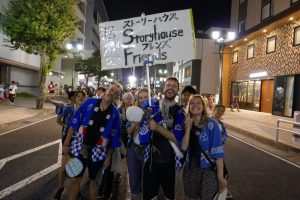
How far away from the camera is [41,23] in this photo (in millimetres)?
21422

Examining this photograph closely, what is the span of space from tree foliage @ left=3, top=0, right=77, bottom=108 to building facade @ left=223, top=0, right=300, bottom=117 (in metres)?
14.9

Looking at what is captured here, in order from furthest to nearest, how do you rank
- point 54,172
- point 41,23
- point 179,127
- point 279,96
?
point 279,96 → point 41,23 → point 54,172 → point 179,127

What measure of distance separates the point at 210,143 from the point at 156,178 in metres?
0.80

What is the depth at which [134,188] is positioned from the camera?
4.24 m

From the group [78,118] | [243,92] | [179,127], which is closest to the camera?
[179,127]

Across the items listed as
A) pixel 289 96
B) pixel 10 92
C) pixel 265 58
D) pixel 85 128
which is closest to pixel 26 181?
pixel 85 128

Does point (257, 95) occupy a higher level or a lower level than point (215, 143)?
higher

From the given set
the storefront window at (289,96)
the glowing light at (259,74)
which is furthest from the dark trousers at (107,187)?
the glowing light at (259,74)

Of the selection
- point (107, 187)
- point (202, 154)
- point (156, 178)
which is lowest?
point (107, 187)

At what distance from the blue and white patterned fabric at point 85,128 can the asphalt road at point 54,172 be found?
4.77 ft

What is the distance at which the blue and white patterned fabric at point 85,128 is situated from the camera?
14.0 feet

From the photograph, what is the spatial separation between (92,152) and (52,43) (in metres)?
19.7

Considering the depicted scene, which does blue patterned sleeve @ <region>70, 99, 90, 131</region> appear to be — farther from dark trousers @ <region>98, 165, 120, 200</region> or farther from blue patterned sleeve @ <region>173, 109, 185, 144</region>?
blue patterned sleeve @ <region>173, 109, 185, 144</region>

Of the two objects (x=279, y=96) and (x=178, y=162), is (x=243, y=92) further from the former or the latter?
(x=178, y=162)
